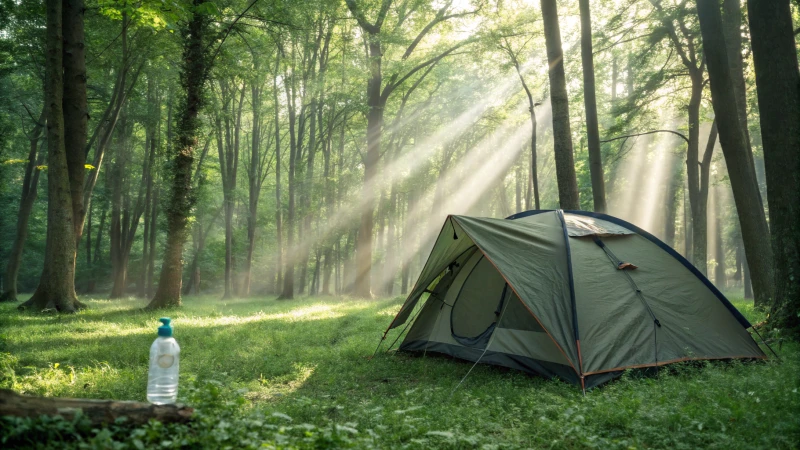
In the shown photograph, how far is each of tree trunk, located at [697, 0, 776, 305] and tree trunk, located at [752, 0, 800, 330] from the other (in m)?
1.91

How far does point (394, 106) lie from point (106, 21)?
53.2ft

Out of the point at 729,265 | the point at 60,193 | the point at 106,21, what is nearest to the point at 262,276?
the point at 106,21

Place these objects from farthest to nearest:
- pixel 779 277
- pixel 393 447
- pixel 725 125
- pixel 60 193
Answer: pixel 60 193, pixel 725 125, pixel 779 277, pixel 393 447

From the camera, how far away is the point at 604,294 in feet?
21.9

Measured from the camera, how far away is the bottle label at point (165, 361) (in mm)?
3992

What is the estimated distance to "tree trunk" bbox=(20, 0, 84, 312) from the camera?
10.7 meters

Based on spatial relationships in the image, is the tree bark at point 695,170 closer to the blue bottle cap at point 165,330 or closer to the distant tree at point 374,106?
the distant tree at point 374,106

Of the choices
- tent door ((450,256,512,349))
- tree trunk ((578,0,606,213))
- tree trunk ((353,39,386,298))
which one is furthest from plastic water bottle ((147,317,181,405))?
tree trunk ((353,39,386,298))

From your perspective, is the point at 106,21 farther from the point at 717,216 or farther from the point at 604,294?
the point at 717,216

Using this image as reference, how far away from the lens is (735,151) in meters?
9.70

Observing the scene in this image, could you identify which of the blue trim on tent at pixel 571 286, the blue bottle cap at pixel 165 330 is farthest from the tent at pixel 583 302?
the blue bottle cap at pixel 165 330

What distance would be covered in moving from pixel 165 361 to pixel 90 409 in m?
1.05

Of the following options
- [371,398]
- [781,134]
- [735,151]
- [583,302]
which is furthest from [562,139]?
[371,398]

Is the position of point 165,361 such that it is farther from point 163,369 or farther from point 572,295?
point 572,295
